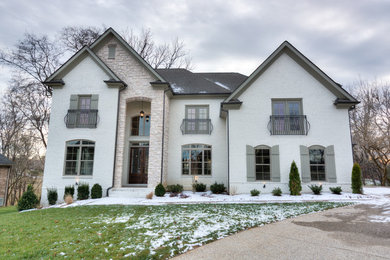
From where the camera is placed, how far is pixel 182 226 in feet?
17.7

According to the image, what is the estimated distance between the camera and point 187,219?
20.0 feet

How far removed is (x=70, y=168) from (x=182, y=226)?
28.7 ft

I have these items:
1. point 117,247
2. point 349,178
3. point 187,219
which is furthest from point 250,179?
point 117,247

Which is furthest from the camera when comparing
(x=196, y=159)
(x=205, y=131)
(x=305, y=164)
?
(x=205, y=131)

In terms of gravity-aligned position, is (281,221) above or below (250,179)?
below

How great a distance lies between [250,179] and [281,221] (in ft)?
16.9

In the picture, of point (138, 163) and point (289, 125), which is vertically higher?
point (289, 125)

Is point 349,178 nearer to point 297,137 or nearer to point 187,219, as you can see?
point 297,137

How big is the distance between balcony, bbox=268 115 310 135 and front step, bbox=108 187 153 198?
7099 mm

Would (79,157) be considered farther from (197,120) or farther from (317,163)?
(317,163)

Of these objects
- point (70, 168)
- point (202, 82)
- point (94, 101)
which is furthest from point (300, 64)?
point (70, 168)

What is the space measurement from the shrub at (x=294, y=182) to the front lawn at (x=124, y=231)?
8.42 ft

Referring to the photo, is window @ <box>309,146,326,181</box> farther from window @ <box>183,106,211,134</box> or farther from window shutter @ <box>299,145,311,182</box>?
window @ <box>183,106,211,134</box>

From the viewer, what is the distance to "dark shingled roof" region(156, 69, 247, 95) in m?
13.8
